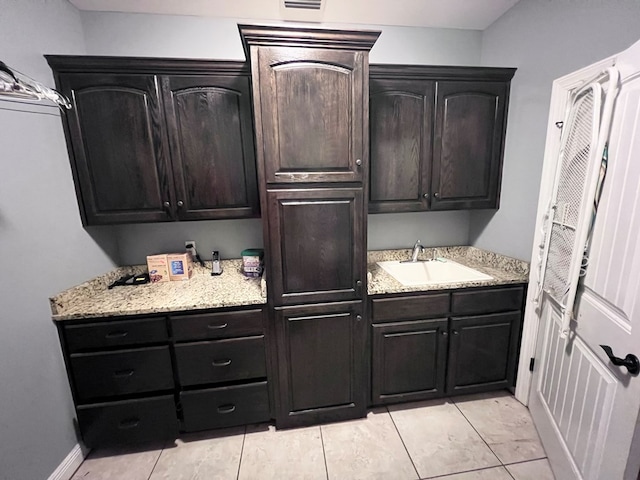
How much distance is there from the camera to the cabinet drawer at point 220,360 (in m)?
1.52

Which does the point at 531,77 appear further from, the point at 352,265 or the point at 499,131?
the point at 352,265

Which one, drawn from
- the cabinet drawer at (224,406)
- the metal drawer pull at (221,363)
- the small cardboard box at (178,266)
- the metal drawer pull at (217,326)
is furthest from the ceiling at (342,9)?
the cabinet drawer at (224,406)

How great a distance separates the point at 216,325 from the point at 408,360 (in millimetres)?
1216

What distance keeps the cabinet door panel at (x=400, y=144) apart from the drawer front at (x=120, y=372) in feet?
5.28

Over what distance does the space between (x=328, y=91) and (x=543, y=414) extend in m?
2.16

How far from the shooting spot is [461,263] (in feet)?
7.02

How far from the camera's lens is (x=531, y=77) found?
1.67 meters

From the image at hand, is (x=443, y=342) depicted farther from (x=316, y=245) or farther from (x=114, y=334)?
(x=114, y=334)

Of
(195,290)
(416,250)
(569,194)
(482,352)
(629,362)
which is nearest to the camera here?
(629,362)

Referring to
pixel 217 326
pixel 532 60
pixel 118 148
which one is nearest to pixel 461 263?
pixel 532 60

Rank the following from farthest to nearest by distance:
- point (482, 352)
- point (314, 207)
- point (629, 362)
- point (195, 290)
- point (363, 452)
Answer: point (482, 352)
point (195, 290)
point (363, 452)
point (314, 207)
point (629, 362)

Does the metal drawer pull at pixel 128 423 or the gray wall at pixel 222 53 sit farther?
the gray wall at pixel 222 53

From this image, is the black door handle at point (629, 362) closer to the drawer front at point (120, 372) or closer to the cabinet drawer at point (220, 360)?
the cabinet drawer at point (220, 360)

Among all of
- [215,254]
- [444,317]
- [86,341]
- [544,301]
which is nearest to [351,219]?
[444,317]
